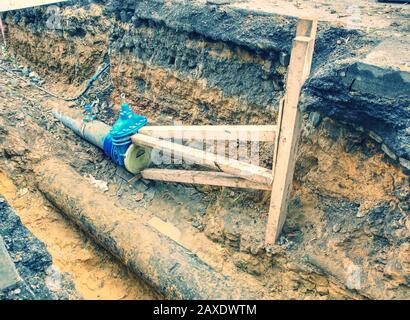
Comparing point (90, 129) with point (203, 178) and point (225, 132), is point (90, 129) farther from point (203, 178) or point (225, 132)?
point (225, 132)

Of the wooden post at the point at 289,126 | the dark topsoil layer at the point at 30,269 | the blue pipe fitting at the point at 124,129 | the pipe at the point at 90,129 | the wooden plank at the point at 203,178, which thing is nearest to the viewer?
the dark topsoil layer at the point at 30,269

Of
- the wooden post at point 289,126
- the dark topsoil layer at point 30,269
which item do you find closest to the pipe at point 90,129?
the dark topsoil layer at point 30,269

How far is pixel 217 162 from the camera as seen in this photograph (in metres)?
3.23

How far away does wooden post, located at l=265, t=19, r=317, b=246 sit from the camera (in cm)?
249

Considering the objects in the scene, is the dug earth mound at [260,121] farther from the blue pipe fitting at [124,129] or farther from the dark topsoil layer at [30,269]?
the dark topsoil layer at [30,269]

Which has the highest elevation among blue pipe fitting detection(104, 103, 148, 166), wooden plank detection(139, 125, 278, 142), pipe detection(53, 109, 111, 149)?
wooden plank detection(139, 125, 278, 142)

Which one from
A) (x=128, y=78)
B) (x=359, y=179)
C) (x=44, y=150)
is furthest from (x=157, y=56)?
(x=359, y=179)

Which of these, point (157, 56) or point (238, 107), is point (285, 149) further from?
point (157, 56)

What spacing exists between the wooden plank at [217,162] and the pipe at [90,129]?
2.80 ft

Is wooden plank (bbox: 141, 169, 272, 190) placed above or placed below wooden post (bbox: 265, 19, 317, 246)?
below

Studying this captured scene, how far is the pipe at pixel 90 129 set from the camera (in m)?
4.57

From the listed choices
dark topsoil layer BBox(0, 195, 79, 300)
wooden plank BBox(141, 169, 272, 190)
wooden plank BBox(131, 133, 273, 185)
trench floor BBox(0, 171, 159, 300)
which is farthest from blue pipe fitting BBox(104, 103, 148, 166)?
dark topsoil layer BBox(0, 195, 79, 300)

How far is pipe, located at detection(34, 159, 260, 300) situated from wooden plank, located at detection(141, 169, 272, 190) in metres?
0.48

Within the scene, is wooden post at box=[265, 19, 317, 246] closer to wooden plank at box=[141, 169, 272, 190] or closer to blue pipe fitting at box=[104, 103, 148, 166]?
wooden plank at box=[141, 169, 272, 190]
